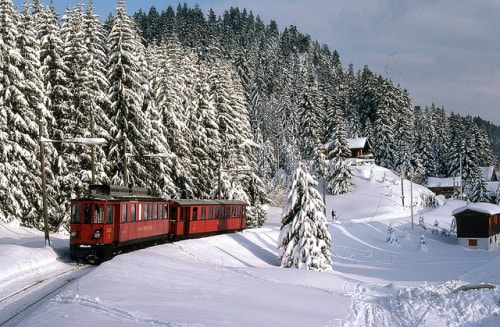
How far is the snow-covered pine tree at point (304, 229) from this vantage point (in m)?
36.5

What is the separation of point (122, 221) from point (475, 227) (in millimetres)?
47279

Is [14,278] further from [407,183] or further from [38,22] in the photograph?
[407,183]

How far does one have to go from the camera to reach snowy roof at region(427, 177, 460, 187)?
10916cm

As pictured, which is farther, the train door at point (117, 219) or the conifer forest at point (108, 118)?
the conifer forest at point (108, 118)

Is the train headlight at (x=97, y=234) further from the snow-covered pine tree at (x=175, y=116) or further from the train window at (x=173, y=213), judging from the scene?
the snow-covered pine tree at (x=175, y=116)

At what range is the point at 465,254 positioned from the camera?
56.3 metres

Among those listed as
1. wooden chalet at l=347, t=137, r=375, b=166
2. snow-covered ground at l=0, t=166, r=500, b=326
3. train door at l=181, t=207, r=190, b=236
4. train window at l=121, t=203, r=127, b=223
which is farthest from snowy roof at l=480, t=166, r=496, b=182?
train window at l=121, t=203, r=127, b=223

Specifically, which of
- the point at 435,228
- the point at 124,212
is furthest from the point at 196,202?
the point at 435,228

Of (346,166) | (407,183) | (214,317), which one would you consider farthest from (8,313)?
(407,183)

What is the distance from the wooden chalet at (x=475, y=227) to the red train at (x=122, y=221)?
36619mm

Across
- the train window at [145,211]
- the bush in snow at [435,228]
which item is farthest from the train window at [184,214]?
the bush in snow at [435,228]

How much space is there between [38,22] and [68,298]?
3473 centimetres

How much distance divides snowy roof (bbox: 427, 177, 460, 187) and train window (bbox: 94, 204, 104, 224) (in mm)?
95585

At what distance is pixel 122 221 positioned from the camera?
87.6 ft
